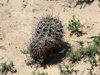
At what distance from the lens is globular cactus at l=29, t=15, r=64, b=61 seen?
4.06 meters

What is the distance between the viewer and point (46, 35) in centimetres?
404

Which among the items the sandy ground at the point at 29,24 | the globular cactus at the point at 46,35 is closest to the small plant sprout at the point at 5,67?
the sandy ground at the point at 29,24

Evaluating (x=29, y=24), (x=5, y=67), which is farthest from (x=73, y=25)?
(x=5, y=67)

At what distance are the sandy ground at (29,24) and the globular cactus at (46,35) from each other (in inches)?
15.5

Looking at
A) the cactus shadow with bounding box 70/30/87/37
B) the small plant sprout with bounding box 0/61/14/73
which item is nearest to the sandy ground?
the cactus shadow with bounding box 70/30/87/37

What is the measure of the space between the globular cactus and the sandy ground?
394mm

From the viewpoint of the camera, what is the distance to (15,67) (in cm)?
432

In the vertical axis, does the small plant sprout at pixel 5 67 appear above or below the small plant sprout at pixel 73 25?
below

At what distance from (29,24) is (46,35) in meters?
2.09

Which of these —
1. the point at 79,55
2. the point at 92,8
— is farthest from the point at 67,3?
the point at 79,55

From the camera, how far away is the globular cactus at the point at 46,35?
4059 mm

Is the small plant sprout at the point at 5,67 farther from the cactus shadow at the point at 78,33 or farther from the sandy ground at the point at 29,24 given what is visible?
the cactus shadow at the point at 78,33

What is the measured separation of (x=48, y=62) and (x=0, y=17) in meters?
3.13

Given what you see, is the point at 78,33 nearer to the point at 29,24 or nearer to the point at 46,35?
the point at 46,35
